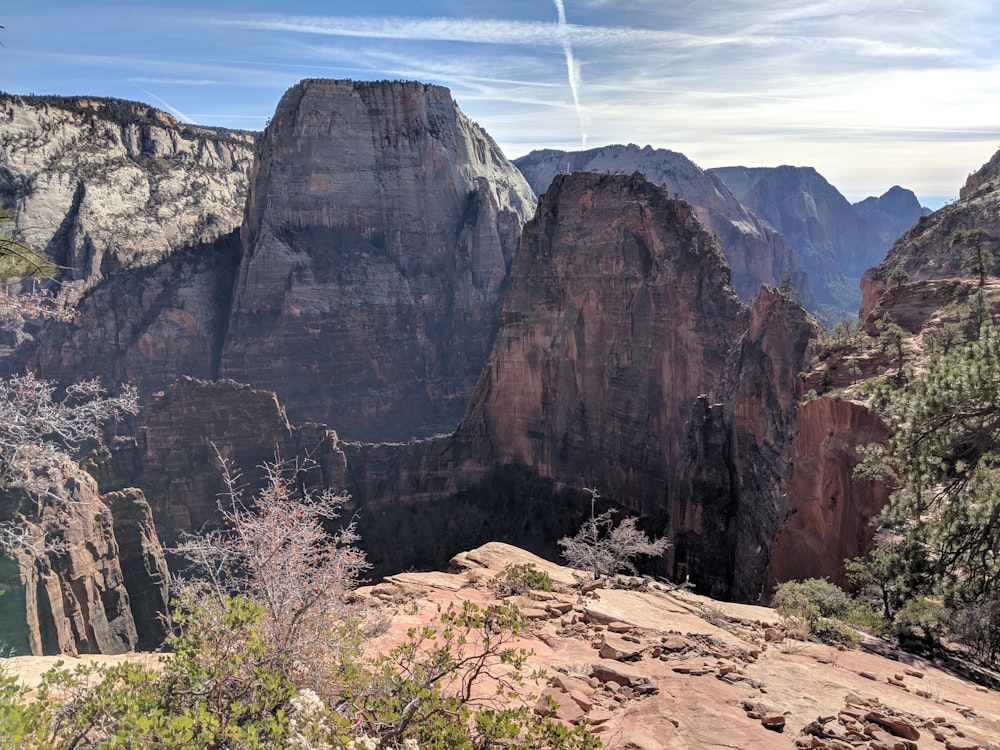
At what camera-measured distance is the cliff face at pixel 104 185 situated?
89.4 metres

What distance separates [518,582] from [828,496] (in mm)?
12915

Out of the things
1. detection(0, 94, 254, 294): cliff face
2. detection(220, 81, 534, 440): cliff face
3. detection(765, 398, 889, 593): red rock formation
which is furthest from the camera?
detection(0, 94, 254, 294): cliff face

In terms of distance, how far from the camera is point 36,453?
34.4 feet

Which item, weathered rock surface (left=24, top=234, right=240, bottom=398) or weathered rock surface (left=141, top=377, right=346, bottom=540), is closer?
weathered rock surface (left=141, top=377, right=346, bottom=540)

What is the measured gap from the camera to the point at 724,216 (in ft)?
495

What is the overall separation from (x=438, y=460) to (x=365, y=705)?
47184mm

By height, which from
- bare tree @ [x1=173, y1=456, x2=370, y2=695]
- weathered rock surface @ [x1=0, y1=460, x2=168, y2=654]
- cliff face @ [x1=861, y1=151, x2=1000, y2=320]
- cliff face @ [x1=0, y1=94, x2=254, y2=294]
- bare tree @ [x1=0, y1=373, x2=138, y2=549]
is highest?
cliff face @ [x1=0, y1=94, x2=254, y2=294]

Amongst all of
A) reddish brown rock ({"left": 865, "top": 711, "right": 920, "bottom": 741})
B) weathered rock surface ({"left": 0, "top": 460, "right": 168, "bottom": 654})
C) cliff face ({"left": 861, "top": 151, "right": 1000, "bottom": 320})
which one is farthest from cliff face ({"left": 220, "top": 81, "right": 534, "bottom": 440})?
reddish brown rock ({"left": 865, "top": 711, "right": 920, "bottom": 741})

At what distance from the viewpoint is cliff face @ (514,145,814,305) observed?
146375 mm

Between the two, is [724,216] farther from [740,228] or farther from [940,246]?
[940,246]

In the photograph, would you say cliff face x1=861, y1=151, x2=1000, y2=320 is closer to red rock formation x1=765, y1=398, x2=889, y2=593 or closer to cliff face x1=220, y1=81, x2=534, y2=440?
red rock formation x1=765, y1=398, x2=889, y2=593

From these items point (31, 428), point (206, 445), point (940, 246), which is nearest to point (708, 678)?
point (31, 428)

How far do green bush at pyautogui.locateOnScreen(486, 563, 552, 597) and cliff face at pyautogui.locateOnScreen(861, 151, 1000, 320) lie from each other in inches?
1019

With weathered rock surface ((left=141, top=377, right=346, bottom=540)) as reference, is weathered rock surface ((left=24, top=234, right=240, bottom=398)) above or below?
above
